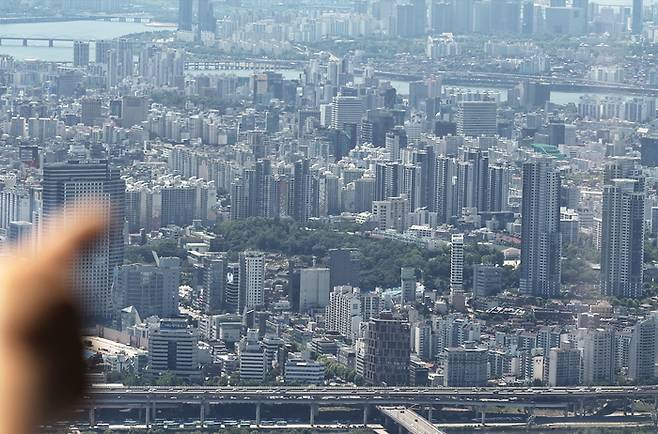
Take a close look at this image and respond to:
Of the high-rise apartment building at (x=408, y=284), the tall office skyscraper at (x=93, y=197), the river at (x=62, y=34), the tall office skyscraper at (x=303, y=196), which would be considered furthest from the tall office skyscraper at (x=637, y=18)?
the high-rise apartment building at (x=408, y=284)

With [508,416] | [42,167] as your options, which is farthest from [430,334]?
[42,167]

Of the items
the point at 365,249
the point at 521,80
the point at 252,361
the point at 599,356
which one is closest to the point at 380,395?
the point at 252,361

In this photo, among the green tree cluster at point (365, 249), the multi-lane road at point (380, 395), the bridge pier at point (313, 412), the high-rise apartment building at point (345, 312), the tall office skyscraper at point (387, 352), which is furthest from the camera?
the green tree cluster at point (365, 249)

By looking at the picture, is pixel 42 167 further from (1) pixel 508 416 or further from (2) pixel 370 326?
(1) pixel 508 416

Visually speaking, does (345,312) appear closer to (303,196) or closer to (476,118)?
(303,196)

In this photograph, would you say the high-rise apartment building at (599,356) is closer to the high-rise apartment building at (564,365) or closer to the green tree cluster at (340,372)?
the high-rise apartment building at (564,365)
